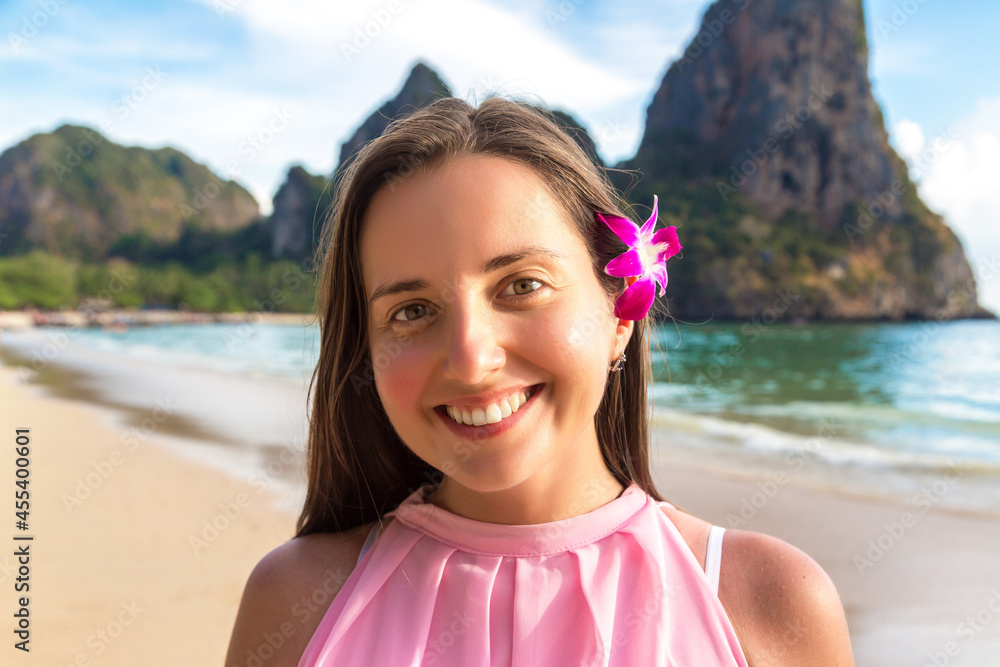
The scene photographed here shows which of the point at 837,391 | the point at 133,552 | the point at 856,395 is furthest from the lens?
the point at 837,391

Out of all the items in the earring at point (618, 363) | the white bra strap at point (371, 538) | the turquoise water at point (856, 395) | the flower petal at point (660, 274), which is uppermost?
the flower petal at point (660, 274)

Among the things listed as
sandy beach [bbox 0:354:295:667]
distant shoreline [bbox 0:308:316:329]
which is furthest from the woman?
distant shoreline [bbox 0:308:316:329]

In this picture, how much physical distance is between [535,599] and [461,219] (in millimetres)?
776

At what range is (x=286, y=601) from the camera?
1.46 meters

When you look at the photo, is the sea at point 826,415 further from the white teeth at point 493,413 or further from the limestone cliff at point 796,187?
the limestone cliff at point 796,187

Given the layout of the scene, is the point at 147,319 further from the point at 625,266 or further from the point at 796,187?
the point at 796,187

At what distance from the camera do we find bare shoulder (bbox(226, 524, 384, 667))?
1.43 m

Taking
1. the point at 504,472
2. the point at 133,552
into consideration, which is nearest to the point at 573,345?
the point at 504,472

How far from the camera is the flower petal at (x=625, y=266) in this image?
4.99 feet

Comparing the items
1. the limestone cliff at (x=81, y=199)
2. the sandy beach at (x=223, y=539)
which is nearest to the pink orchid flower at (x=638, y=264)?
the sandy beach at (x=223, y=539)

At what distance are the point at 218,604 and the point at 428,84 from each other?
106m

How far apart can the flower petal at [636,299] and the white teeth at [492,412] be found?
1.16 ft

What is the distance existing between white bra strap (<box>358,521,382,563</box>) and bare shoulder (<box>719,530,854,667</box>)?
781 mm

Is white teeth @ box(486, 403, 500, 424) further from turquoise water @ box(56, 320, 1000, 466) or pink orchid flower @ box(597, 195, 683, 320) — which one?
turquoise water @ box(56, 320, 1000, 466)
